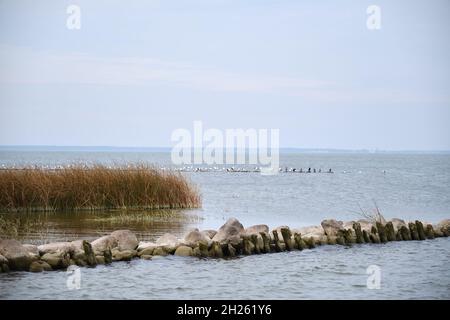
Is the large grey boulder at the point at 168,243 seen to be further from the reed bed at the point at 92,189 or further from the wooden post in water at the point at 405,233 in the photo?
the reed bed at the point at 92,189

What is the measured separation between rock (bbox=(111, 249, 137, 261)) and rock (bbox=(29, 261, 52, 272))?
1952 mm

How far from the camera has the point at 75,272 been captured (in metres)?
17.5

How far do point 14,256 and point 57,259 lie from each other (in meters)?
1.03

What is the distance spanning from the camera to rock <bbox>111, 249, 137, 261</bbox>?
62.8ft

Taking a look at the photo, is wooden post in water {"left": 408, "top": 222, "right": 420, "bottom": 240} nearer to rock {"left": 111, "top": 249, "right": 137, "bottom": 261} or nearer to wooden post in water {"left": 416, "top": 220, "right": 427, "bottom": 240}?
wooden post in water {"left": 416, "top": 220, "right": 427, "bottom": 240}

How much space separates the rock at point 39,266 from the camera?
690 inches

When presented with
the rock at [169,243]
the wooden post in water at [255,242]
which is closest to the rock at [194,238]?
the rock at [169,243]

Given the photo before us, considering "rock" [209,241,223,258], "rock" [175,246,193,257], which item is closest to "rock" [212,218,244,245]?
"rock" [209,241,223,258]

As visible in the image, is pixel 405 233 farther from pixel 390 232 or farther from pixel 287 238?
pixel 287 238

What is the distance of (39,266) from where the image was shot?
17.6m

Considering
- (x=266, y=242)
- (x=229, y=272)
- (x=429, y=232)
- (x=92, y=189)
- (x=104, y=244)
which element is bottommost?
(x=229, y=272)

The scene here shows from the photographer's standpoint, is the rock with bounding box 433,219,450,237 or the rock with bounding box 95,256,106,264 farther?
the rock with bounding box 433,219,450,237

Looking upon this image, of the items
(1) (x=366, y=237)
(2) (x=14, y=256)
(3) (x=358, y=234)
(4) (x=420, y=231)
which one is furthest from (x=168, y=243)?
(4) (x=420, y=231)

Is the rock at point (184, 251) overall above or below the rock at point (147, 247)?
below
